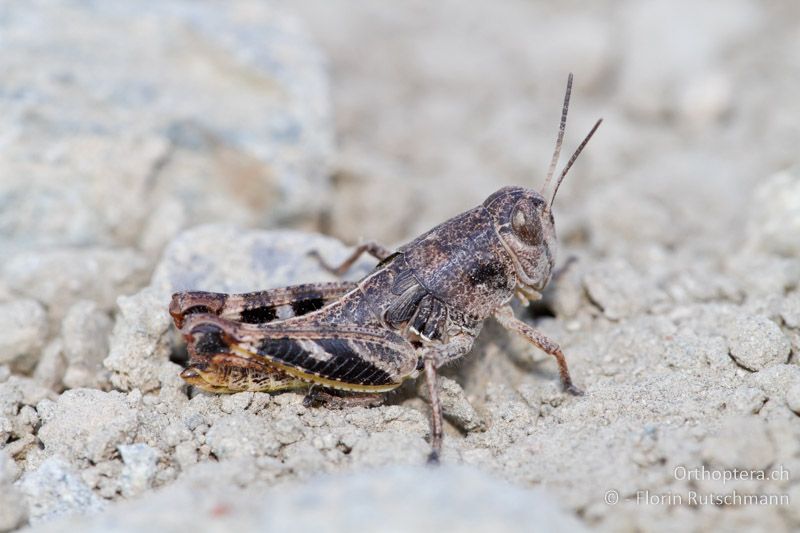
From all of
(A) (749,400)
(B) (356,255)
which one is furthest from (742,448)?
(B) (356,255)

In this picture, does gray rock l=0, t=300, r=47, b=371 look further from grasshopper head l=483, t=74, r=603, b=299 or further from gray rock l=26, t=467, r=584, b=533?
grasshopper head l=483, t=74, r=603, b=299

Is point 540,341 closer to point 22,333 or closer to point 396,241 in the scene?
point 396,241

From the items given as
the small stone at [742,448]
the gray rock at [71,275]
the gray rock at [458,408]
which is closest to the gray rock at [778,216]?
the small stone at [742,448]

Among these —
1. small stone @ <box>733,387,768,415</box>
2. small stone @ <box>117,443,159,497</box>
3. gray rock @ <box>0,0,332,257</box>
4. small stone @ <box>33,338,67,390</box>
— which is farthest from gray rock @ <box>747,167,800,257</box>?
small stone @ <box>33,338,67,390</box>

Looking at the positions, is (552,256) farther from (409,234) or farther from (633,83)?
(633,83)

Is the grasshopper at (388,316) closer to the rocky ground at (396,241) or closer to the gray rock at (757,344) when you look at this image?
the rocky ground at (396,241)
